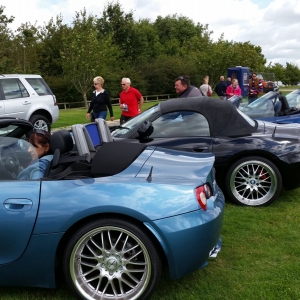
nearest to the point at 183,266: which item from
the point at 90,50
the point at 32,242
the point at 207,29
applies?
the point at 32,242

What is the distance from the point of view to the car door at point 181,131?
5488mm

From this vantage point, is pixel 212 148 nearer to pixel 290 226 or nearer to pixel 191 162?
pixel 290 226

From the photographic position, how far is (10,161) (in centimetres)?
351

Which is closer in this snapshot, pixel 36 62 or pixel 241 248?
pixel 241 248

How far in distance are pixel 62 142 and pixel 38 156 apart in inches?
10.0

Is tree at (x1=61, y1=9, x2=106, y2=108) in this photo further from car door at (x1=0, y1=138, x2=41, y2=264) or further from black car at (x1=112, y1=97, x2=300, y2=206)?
car door at (x1=0, y1=138, x2=41, y2=264)

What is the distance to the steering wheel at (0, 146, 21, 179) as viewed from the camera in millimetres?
3395

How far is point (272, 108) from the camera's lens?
343 inches

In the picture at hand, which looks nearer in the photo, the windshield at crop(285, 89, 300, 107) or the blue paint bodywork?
the blue paint bodywork

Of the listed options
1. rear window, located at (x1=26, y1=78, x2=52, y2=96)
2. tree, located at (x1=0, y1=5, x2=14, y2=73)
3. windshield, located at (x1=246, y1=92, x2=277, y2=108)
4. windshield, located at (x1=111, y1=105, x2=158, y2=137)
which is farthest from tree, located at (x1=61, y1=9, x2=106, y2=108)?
windshield, located at (x1=111, y1=105, x2=158, y2=137)

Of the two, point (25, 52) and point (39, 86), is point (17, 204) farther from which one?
point (25, 52)

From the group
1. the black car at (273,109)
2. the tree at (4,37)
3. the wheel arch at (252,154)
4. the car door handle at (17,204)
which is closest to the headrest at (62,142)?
the car door handle at (17,204)

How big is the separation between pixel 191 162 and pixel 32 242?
1.42 meters

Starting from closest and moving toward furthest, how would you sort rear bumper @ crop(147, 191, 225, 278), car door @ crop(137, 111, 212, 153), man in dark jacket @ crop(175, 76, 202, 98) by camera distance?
rear bumper @ crop(147, 191, 225, 278), car door @ crop(137, 111, 212, 153), man in dark jacket @ crop(175, 76, 202, 98)
